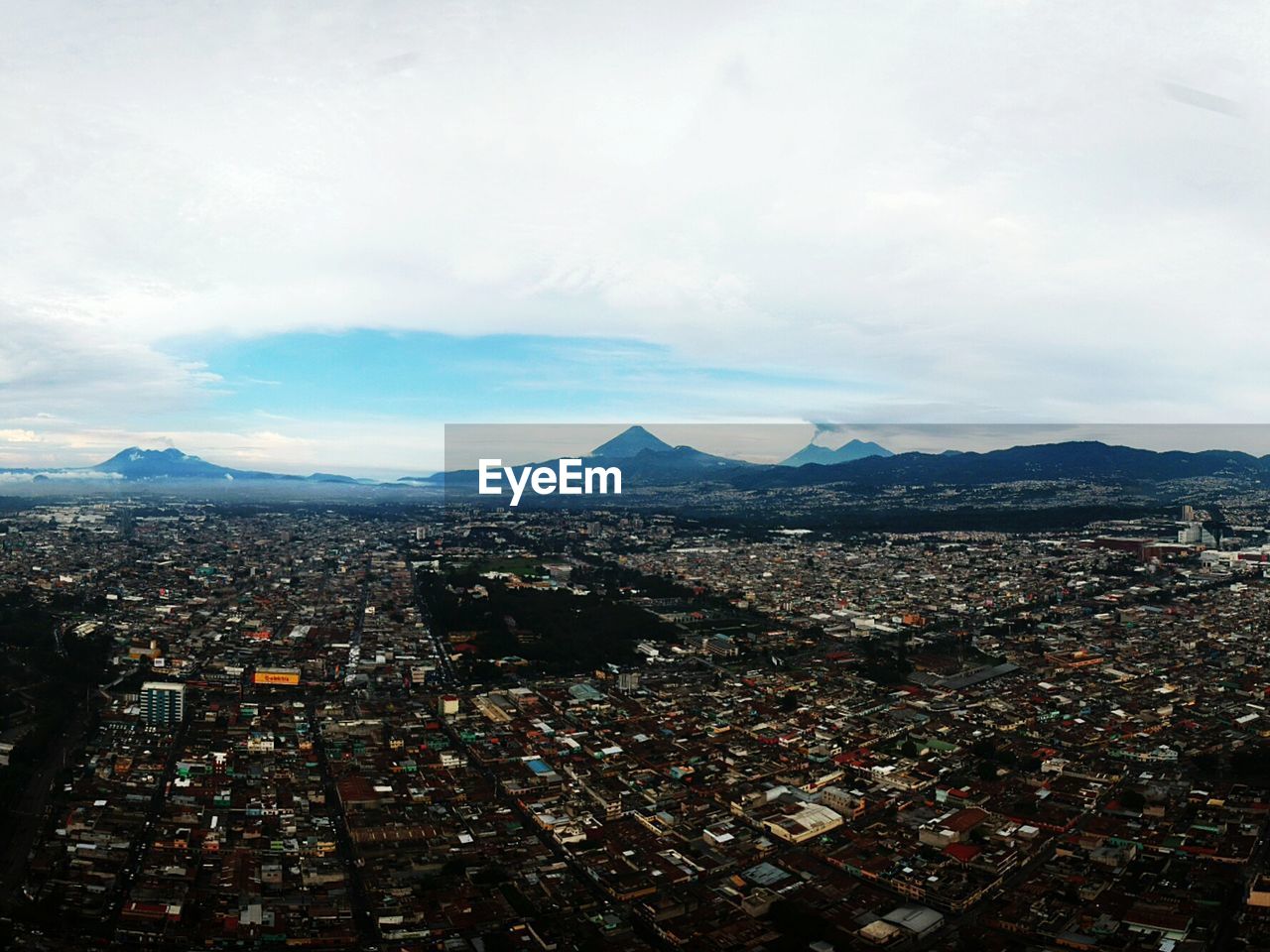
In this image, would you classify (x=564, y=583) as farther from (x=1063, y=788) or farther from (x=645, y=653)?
(x=1063, y=788)

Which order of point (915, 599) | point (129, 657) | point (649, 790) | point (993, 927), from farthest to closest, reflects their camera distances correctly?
point (915, 599), point (129, 657), point (649, 790), point (993, 927)

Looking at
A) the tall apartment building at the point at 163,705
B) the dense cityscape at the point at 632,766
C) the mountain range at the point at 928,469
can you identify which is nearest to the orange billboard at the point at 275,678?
the dense cityscape at the point at 632,766

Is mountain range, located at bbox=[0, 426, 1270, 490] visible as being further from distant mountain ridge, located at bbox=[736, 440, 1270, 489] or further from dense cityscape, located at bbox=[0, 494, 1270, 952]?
dense cityscape, located at bbox=[0, 494, 1270, 952]

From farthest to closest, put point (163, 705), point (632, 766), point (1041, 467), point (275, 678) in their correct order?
point (1041, 467)
point (275, 678)
point (163, 705)
point (632, 766)

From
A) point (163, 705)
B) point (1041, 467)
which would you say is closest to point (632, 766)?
point (163, 705)

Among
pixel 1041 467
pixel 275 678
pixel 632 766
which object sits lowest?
pixel 632 766

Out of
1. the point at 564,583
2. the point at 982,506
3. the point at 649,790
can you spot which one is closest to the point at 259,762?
the point at 649,790

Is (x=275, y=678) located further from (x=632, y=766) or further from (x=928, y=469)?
(x=928, y=469)

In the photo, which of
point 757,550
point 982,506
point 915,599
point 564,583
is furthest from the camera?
point 982,506

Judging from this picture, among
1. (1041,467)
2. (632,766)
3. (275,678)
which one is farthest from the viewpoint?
(1041,467)

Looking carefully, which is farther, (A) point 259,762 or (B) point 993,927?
(A) point 259,762
